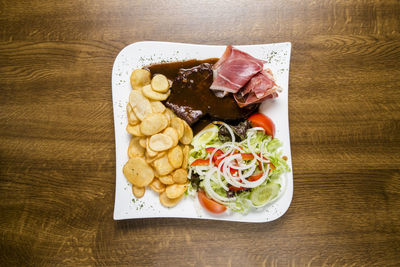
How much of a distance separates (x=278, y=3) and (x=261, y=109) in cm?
129

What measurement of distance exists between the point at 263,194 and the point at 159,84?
1.52 metres

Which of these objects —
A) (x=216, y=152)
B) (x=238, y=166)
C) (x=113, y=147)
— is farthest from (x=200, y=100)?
(x=113, y=147)

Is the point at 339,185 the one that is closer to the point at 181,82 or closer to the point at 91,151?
the point at 181,82

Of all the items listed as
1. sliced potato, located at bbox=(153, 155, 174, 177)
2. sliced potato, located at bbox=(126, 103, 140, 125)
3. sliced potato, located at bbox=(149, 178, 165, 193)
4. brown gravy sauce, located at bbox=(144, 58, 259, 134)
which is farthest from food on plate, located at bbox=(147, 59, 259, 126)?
sliced potato, located at bbox=(149, 178, 165, 193)

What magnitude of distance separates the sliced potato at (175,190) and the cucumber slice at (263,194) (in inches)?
27.1

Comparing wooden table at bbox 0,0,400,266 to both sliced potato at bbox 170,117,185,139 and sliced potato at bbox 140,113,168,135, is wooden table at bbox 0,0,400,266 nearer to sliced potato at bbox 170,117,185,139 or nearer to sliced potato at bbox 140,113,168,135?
sliced potato at bbox 140,113,168,135

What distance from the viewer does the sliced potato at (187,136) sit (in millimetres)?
2627

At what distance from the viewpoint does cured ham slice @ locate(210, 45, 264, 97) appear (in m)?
2.57

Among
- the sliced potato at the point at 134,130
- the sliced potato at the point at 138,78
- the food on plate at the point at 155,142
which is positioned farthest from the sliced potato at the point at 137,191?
the sliced potato at the point at 138,78

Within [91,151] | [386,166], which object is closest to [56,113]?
[91,151]

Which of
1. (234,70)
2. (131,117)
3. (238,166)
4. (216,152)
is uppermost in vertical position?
(234,70)

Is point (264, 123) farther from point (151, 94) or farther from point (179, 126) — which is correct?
point (151, 94)

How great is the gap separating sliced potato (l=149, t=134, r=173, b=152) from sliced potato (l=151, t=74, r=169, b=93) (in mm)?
475

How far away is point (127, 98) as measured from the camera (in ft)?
8.94
